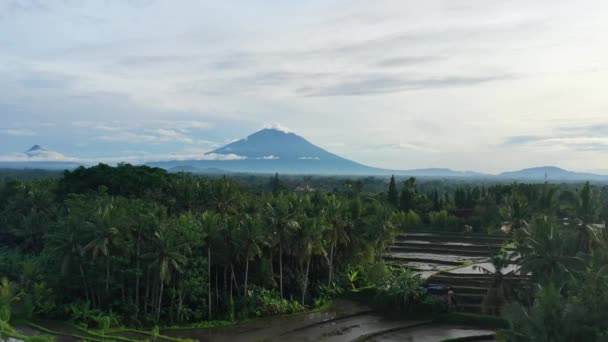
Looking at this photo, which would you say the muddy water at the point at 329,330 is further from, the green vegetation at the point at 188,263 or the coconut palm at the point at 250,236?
the coconut palm at the point at 250,236

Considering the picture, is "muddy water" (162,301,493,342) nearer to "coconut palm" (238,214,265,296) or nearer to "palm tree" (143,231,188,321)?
"palm tree" (143,231,188,321)

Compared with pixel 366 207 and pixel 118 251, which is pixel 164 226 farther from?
pixel 366 207

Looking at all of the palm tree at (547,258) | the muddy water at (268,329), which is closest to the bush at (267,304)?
the muddy water at (268,329)

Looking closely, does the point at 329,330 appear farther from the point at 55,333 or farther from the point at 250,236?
the point at 55,333

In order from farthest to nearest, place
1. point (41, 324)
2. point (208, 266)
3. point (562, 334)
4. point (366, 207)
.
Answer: point (366, 207) → point (208, 266) → point (41, 324) → point (562, 334)

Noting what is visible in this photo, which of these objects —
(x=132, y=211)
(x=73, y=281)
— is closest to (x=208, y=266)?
(x=132, y=211)

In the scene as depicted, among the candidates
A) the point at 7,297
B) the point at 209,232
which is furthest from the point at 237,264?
the point at 7,297
